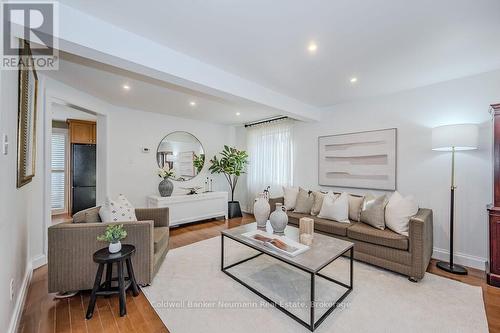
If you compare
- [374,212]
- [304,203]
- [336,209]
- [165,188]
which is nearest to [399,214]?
[374,212]

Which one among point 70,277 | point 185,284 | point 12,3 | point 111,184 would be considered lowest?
point 185,284

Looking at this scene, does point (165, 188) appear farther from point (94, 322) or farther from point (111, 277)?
point (94, 322)

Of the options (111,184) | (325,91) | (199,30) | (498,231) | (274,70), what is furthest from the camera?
(111,184)

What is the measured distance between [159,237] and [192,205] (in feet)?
6.66

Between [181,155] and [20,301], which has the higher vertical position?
Result: [181,155]

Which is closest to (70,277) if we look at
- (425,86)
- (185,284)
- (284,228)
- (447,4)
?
(185,284)

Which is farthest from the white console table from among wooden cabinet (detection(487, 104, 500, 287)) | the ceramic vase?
wooden cabinet (detection(487, 104, 500, 287))

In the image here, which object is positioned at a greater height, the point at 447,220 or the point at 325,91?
the point at 325,91

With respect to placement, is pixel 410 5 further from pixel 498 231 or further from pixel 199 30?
pixel 498 231

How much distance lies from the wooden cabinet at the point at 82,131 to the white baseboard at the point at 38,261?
3246 millimetres

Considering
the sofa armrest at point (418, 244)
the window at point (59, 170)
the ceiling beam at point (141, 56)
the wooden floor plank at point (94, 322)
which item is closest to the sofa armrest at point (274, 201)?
the ceiling beam at point (141, 56)

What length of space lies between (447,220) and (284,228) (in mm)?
2262

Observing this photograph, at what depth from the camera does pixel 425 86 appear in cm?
310

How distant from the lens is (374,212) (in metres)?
2.89
